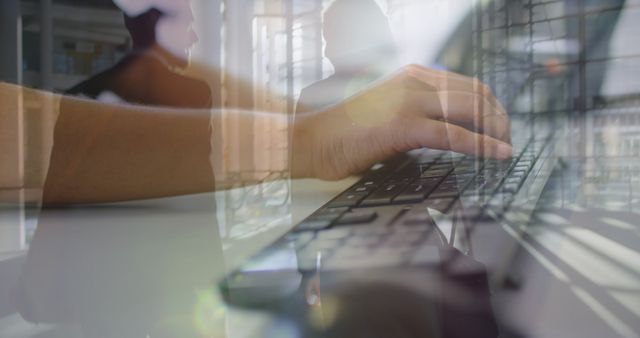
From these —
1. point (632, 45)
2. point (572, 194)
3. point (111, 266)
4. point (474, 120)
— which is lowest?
point (111, 266)

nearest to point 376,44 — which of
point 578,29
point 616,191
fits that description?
point 578,29

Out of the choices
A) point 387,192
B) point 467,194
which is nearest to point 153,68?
point 387,192

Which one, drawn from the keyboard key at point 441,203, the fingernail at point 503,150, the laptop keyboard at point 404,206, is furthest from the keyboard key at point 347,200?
the fingernail at point 503,150

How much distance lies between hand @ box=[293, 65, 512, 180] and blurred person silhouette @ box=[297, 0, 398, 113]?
24 millimetres

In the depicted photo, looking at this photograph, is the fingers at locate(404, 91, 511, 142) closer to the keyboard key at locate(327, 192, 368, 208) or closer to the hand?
the hand

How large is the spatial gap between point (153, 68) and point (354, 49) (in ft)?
1.11

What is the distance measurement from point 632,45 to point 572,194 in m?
0.24

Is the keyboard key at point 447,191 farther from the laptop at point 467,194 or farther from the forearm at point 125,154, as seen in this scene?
the forearm at point 125,154

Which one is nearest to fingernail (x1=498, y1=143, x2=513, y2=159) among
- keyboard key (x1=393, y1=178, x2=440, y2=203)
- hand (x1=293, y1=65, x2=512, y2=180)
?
hand (x1=293, y1=65, x2=512, y2=180)

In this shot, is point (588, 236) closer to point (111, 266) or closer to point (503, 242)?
point (503, 242)

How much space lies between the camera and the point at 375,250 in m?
0.79

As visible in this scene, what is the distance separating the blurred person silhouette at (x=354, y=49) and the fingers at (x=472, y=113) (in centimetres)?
10

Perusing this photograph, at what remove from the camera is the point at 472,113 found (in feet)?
2.43

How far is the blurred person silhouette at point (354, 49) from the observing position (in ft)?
2.51
